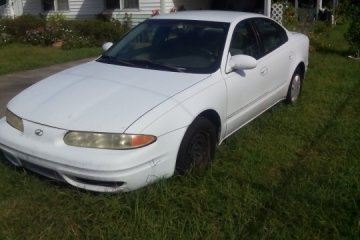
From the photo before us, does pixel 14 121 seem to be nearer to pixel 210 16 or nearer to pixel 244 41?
pixel 210 16

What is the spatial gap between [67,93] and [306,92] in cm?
428

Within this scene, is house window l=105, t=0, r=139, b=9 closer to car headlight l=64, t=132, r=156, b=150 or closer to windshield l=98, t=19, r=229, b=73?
windshield l=98, t=19, r=229, b=73

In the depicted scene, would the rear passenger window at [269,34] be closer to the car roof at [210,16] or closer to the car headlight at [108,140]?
the car roof at [210,16]

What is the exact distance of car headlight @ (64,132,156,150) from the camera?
3.05 metres

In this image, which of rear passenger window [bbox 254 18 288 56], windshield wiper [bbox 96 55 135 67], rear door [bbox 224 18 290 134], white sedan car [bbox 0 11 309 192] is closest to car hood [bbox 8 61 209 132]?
white sedan car [bbox 0 11 309 192]

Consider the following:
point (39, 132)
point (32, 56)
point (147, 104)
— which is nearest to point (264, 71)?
point (147, 104)

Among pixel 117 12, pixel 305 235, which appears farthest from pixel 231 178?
pixel 117 12

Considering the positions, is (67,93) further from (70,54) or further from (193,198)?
(70,54)

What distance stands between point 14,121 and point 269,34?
3182 millimetres

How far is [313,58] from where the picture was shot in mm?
9656

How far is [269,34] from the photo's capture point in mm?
5148

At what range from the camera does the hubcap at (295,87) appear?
5.80 m

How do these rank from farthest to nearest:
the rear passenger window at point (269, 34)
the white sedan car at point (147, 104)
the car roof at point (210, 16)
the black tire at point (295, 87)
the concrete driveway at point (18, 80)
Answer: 1. the concrete driveway at point (18, 80)
2. the black tire at point (295, 87)
3. the rear passenger window at point (269, 34)
4. the car roof at point (210, 16)
5. the white sedan car at point (147, 104)

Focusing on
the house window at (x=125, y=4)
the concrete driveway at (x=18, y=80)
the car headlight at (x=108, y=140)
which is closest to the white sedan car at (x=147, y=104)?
the car headlight at (x=108, y=140)
